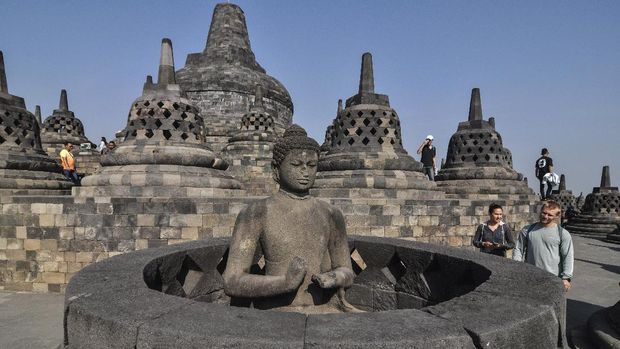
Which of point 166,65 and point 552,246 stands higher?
point 166,65

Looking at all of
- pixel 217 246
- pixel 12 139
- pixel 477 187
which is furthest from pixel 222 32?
pixel 217 246

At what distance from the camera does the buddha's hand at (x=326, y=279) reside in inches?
90.4

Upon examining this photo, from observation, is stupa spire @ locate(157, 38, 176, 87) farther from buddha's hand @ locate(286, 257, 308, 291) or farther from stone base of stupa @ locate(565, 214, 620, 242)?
stone base of stupa @ locate(565, 214, 620, 242)

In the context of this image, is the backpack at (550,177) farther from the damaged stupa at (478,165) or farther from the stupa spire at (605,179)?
the stupa spire at (605,179)

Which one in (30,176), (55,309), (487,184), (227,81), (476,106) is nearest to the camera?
(55,309)

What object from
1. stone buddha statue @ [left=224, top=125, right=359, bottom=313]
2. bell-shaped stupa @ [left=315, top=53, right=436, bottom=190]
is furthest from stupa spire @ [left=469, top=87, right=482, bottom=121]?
stone buddha statue @ [left=224, top=125, right=359, bottom=313]

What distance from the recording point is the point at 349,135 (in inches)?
329

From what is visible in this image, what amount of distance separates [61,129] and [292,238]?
21127 millimetres

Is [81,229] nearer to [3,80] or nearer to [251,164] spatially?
[3,80]

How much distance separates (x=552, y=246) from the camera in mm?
3656

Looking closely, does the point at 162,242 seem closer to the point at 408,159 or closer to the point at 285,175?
the point at 285,175

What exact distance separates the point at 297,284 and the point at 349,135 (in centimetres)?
643

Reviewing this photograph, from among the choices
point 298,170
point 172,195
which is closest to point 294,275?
point 298,170

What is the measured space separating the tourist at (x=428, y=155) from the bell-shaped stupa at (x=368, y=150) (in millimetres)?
2895
